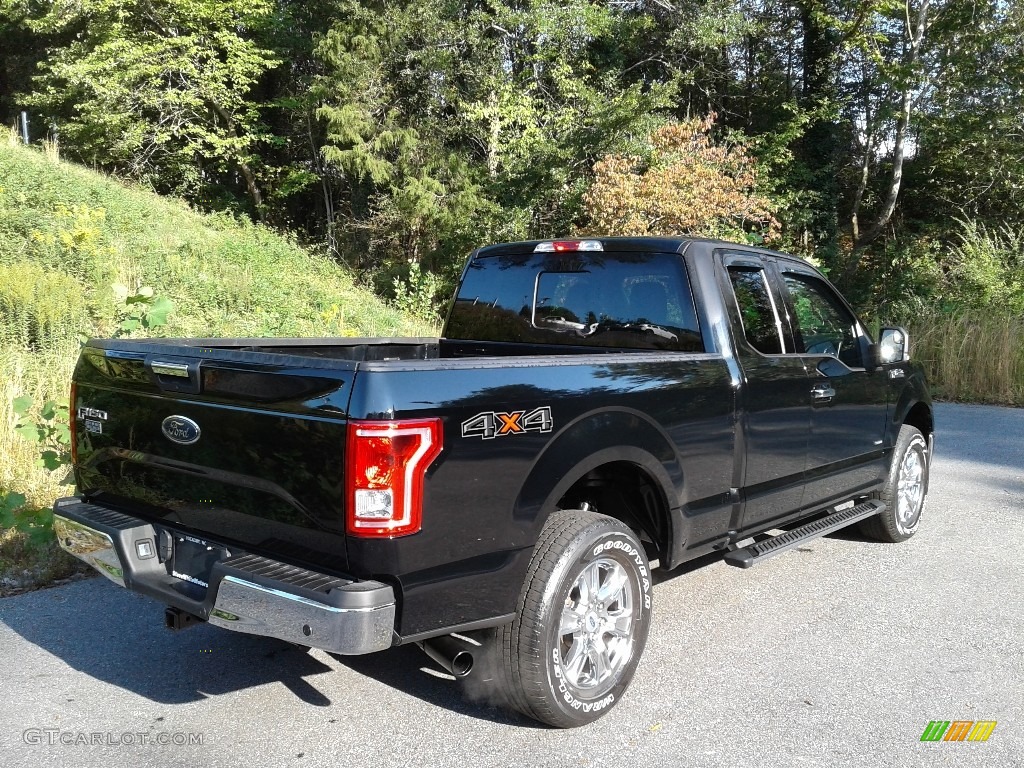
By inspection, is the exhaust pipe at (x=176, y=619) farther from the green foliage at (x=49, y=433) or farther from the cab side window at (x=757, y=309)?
the cab side window at (x=757, y=309)

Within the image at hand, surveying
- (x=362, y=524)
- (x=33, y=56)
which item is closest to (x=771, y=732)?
(x=362, y=524)

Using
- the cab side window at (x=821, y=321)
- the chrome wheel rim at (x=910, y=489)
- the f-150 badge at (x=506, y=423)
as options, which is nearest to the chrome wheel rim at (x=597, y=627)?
the f-150 badge at (x=506, y=423)

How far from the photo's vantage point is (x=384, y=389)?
106 inches

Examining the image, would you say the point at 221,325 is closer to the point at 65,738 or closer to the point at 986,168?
the point at 65,738

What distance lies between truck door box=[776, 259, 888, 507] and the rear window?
0.91 metres

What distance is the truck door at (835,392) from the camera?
188 inches

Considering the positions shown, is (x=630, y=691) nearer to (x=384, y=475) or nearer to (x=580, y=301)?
(x=384, y=475)

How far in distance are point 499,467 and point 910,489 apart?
4.14 m

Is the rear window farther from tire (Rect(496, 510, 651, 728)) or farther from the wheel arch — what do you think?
tire (Rect(496, 510, 651, 728))

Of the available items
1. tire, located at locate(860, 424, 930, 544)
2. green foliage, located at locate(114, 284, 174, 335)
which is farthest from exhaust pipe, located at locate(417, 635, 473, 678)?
tire, located at locate(860, 424, 930, 544)

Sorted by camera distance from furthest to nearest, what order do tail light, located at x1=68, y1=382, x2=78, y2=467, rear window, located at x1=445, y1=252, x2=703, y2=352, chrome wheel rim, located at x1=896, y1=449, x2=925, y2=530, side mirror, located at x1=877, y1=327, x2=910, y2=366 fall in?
chrome wheel rim, located at x1=896, y1=449, x2=925, y2=530 → side mirror, located at x1=877, y1=327, x2=910, y2=366 → rear window, located at x1=445, y1=252, x2=703, y2=352 → tail light, located at x1=68, y1=382, x2=78, y2=467

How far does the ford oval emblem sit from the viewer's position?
316cm

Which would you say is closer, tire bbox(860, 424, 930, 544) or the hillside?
tire bbox(860, 424, 930, 544)

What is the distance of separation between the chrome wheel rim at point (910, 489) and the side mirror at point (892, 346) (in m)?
0.76
